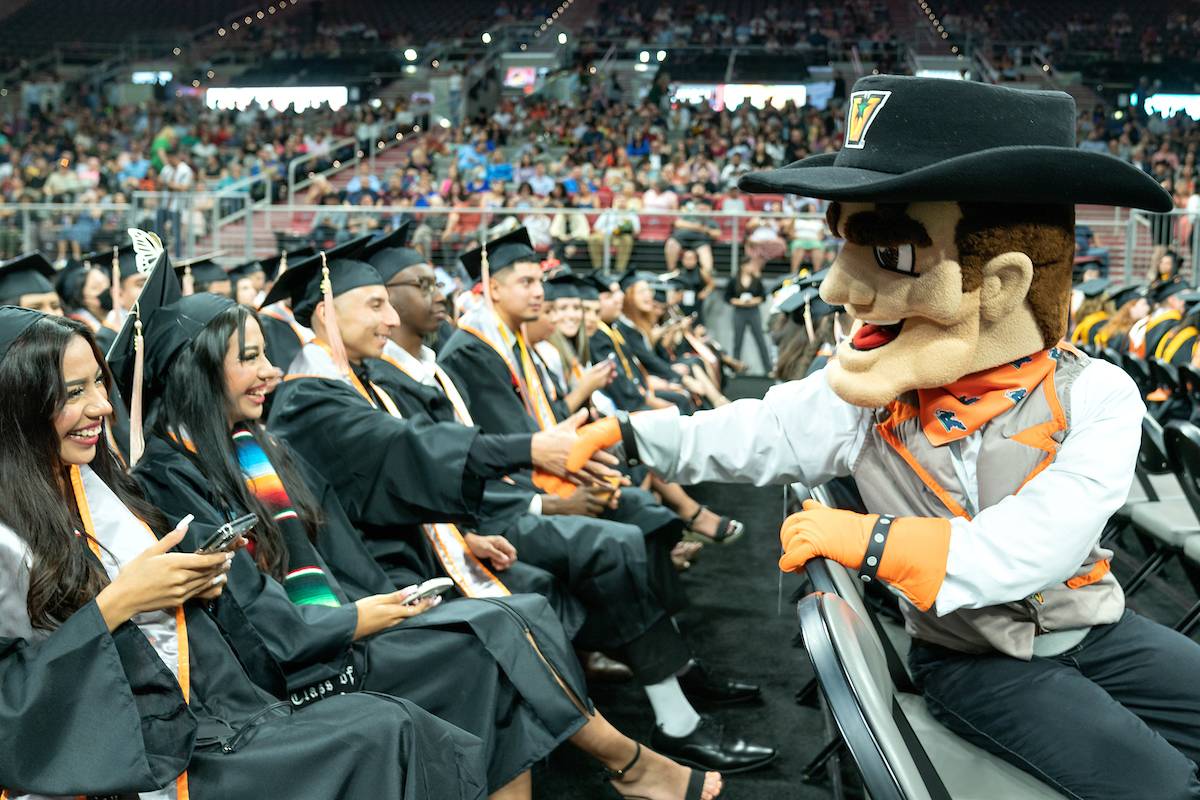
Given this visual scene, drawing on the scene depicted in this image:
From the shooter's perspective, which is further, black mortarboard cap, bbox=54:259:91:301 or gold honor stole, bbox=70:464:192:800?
black mortarboard cap, bbox=54:259:91:301

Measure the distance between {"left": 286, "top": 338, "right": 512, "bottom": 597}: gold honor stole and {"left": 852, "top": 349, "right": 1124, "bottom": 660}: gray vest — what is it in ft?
4.84

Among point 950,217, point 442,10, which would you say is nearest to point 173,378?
point 950,217

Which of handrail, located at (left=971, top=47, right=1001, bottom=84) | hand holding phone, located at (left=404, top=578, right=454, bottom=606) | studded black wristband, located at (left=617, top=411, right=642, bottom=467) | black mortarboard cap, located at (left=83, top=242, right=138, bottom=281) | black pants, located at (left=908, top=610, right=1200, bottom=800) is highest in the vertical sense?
handrail, located at (left=971, top=47, right=1001, bottom=84)

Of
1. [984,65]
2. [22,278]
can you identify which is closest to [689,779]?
[22,278]

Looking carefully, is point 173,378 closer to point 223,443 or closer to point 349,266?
point 223,443

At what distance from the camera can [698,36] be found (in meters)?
22.4

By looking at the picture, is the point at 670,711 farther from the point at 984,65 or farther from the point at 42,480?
the point at 984,65

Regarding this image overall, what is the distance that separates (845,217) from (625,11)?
945 inches

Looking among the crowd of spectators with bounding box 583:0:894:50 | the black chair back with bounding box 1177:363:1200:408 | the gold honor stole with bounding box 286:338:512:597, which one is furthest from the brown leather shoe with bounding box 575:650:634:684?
the crowd of spectators with bounding box 583:0:894:50

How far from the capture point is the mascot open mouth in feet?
6.47

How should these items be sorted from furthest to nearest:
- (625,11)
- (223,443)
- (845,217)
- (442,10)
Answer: (442,10), (625,11), (223,443), (845,217)

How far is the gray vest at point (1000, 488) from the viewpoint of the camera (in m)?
1.80

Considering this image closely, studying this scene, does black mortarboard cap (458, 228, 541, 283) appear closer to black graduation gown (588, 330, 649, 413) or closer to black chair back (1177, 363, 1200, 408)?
black graduation gown (588, 330, 649, 413)

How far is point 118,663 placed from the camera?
169 centimetres
